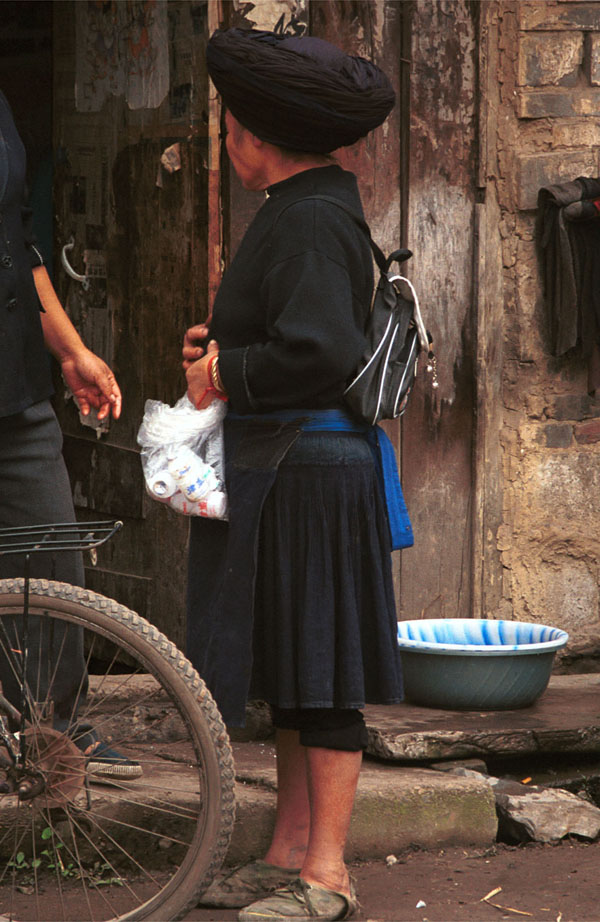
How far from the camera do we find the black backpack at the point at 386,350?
2.89 metres

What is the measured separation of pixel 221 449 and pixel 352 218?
24.1 inches

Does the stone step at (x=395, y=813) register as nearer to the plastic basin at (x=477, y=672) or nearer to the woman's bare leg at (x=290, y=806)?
the woman's bare leg at (x=290, y=806)

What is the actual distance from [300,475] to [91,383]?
0.63 m

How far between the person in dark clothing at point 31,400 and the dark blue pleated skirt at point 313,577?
459mm

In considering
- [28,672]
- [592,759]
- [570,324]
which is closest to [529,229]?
[570,324]

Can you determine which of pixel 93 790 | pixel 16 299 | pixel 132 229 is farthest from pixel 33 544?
pixel 132 229

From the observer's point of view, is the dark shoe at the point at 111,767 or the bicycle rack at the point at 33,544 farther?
the dark shoe at the point at 111,767

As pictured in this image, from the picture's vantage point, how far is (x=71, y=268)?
501 centimetres

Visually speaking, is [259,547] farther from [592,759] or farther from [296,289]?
[592,759]

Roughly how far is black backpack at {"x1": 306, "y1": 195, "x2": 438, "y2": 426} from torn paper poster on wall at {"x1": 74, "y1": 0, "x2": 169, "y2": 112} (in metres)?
1.82

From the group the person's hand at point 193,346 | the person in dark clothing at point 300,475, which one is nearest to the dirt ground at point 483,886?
the person in dark clothing at point 300,475

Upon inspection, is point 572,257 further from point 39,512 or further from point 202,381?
point 39,512

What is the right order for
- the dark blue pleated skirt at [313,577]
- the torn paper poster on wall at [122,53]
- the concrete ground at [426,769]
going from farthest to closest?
the torn paper poster on wall at [122,53] < the concrete ground at [426,769] < the dark blue pleated skirt at [313,577]

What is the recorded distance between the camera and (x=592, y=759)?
4.22m
